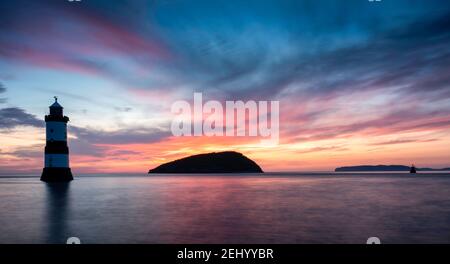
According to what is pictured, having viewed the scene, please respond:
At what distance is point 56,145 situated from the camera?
38719mm

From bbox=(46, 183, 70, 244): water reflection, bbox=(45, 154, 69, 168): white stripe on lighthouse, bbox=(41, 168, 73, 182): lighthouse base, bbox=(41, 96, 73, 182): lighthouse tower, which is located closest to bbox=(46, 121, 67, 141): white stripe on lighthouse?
bbox=(41, 96, 73, 182): lighthouse tower

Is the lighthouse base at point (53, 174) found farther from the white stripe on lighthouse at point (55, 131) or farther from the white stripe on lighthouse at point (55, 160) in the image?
the white stripe on lighthouse at point (55, 131)

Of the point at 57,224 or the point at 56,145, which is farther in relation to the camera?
the point at 56,145

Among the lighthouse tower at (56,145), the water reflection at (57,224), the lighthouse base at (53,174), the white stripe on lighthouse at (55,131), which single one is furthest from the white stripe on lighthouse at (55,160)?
the water reflection at (57,224)

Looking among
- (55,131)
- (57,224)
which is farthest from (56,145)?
(57,224)

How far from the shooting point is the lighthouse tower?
38562 millimetres

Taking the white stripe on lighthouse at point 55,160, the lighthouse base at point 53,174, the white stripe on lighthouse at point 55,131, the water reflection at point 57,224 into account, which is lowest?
the water reflection at point 57,224

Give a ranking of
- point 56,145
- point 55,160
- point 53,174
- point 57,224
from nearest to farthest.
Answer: point 57,224, point 56,145, point 55,160, point 53,174

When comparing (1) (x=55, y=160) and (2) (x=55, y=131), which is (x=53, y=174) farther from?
(2) (x=55, y=131)

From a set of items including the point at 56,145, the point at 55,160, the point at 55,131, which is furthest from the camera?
the point at 55,160

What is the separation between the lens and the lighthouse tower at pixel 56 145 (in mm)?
38562
